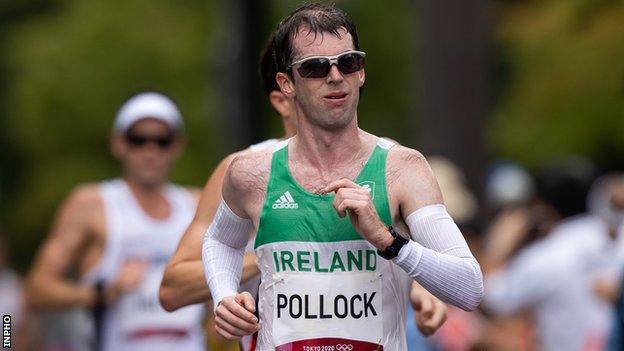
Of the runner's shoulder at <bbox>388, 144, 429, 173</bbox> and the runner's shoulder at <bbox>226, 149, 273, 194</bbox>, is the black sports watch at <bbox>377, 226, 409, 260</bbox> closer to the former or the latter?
the runner's shoulder at <bbox>388, 144, 429, 173</bbox>

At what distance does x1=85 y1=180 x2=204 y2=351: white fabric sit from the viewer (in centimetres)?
947

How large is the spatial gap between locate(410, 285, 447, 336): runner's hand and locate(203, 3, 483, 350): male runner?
70cm

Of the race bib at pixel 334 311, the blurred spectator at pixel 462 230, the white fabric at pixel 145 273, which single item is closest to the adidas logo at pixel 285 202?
the race bib at pixel 334 311

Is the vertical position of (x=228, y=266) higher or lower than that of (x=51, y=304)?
higher

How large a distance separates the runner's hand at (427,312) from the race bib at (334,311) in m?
0.83

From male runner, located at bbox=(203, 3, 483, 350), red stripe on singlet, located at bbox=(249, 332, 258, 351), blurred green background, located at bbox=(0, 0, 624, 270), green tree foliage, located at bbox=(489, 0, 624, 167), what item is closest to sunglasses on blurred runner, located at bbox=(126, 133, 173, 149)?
red stripe on singlet, located at bbox=(249, 332, 258, 351)

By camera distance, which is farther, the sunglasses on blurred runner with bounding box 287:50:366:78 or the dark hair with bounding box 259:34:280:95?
the dark hair with bounding box 259:34:280:95

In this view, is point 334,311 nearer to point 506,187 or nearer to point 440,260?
point 440,260

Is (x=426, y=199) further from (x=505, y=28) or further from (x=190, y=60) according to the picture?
(x=190, y=60)

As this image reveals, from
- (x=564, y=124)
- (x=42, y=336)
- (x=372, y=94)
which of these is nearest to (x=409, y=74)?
(x=372, y=94)

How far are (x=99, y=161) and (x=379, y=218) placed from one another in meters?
21.7

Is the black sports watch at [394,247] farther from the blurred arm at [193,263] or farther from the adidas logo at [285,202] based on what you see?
the blurred arm at [193,263]

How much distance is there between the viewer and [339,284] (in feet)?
19.4

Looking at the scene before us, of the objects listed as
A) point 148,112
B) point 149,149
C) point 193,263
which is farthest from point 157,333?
point 193,263
